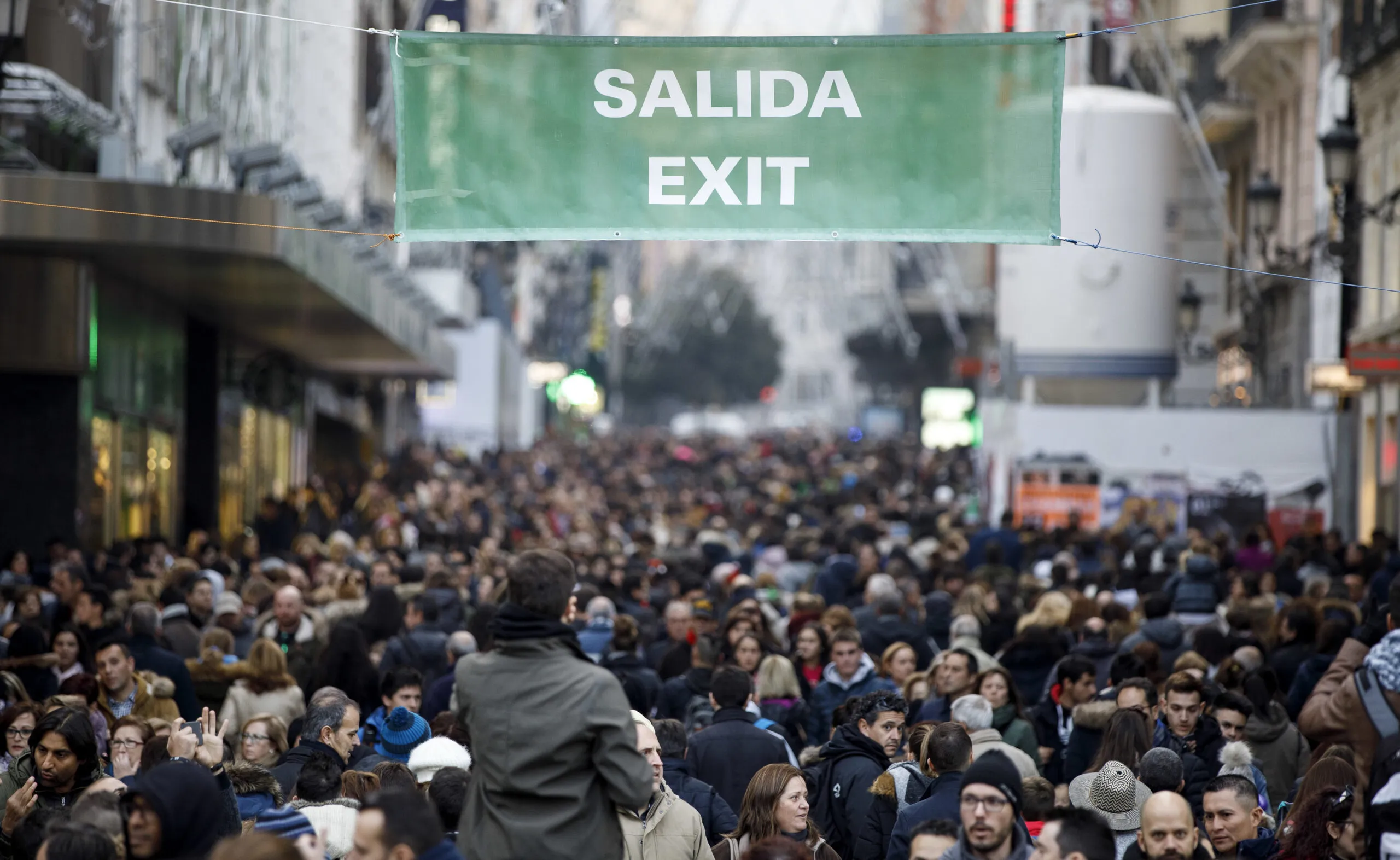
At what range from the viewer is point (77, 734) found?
298 inches

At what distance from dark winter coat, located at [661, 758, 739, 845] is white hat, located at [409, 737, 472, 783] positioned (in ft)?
2.57

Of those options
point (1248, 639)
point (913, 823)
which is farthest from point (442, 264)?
point (913, 823)

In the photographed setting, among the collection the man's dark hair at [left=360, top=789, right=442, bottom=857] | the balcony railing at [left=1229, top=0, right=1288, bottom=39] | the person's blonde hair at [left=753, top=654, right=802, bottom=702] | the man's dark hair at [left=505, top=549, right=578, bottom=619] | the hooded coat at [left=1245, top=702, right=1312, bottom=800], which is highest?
the balcony railing at [left=1229, top=0, right=1288, bottom=39]

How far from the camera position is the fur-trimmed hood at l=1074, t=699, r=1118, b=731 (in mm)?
9641

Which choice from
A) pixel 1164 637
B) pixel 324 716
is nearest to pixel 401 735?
pixel 324 716

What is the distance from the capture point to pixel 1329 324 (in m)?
29.2

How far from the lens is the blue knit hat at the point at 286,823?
6031mm

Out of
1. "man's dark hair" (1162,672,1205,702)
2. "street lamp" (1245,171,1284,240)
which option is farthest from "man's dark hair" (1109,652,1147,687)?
"street lamp" (1245,171,1284,240)

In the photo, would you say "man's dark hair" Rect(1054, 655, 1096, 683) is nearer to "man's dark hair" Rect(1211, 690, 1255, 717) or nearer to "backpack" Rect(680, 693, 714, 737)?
"man's dark hair" Rect(1211, 690, 1255, 717)

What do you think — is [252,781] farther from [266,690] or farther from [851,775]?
[266,690]

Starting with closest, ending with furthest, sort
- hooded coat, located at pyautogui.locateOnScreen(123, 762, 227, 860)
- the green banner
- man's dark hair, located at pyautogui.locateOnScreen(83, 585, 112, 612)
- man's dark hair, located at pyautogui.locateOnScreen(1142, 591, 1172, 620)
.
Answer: hooded coat, located at pyautogui.locateOnScreen(123, 762, 227, 860) < the green banner < man's dark hair, located at pyautogui.locateOnScreen(1142, 591, 1172, 620) < man's dark hair, located at pyautogui.locateOnScreen(83, 585, 112, 612)

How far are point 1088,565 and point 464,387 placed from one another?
41659 millimetres

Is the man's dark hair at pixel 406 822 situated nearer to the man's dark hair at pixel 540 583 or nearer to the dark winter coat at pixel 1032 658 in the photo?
the man's dark hair at pixel 540 583

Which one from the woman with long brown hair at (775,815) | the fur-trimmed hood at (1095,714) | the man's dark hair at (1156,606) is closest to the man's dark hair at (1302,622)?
the man's dark hair at (1156,606)
